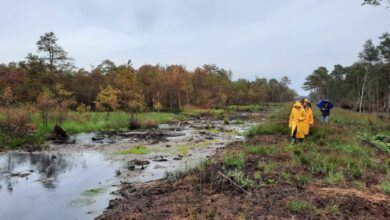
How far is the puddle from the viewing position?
7.84 meters

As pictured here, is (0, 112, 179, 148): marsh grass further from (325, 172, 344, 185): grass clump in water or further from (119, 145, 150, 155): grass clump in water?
(325, 172, 344, 185): grass clump in water

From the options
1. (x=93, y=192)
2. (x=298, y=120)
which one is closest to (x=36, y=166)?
(x=93, y=192)

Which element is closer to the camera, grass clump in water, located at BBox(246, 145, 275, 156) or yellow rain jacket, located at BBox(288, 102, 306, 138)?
grass clump in water, located at BBox(246, 145, 275, 156)

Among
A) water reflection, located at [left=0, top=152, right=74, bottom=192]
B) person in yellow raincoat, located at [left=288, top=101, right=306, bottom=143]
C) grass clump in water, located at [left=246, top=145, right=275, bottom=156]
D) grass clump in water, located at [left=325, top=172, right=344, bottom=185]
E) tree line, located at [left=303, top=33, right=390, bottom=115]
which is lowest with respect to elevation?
water reflection, located at [left=0, top=152, right=74, bottom=192]

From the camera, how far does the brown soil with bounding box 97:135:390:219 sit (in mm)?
5777

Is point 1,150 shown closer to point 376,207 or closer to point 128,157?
point 128,157

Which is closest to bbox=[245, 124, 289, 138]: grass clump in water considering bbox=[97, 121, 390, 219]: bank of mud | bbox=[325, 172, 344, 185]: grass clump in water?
bbox=[97, 121, 390, 219]: bank of mud

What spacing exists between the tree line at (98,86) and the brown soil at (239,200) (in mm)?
16359

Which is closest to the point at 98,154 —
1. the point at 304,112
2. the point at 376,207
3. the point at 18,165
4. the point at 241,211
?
the point at 18,165

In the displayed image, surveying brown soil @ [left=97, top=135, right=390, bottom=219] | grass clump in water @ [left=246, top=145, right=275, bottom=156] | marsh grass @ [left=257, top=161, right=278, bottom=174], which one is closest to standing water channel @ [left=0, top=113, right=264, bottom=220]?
brown soil @ [left=97, top=135, right=390, bottom=219]

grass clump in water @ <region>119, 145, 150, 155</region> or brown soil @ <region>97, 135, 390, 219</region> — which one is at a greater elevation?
brown soil @ <region>97, 135, 390, 219</region>

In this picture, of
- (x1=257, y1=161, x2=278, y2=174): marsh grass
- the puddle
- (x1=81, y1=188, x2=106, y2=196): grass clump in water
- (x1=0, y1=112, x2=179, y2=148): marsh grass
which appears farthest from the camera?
(x1=0, y1=112, x2=179, y2=148): marsh grass

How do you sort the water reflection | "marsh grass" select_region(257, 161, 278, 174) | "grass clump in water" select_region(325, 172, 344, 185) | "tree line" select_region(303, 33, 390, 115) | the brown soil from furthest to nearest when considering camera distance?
1. "tree line" select_region(303, 33, 390, 115)
2. the water reflection
3. "marsh grass" select_region(257, 161, 278, 174)
4. "grass clump in water" select_region(325, 172, 344, 185)
5. the brown soil

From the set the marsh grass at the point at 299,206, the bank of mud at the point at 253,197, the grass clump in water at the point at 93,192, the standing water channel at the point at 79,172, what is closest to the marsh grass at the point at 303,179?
the bank of mud at the point at 253,197
